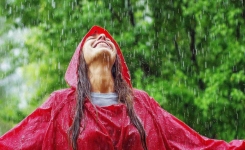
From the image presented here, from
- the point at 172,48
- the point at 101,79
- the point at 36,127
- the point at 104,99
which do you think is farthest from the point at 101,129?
the point at 172,48

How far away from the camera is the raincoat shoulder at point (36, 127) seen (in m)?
3.75

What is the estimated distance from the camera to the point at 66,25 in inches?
340

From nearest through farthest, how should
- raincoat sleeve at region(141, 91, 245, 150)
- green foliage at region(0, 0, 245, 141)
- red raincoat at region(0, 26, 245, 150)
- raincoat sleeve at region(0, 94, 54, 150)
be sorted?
red raincoat at region(0, 26, 245, 150), raincoat sleeve at region(0, 94, 54, 150), raincoat sleeve at region(141, 91, 245, 150), green foliage at region(0, 0, 245, 141)

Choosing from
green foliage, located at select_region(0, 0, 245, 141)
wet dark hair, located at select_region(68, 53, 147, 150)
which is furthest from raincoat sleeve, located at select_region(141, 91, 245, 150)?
green foliage, located at select_region(0, 0, 245, 141)

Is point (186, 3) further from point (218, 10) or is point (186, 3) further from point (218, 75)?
point (218, 75)

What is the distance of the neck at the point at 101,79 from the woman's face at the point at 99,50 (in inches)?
1.8

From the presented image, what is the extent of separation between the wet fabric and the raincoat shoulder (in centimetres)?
17

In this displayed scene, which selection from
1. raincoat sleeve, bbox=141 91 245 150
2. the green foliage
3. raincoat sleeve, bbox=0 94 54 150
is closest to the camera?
raincoat sleeve, bbox=0 94 54 150

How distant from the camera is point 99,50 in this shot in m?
3.84

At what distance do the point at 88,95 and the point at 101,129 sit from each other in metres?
0.31

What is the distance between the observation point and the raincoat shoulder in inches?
148

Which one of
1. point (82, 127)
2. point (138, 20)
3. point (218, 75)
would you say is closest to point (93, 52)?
point (82, 127)

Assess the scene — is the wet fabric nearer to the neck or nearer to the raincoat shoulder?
the neck

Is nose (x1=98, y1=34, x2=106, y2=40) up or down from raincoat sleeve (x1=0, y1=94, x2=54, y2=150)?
up
